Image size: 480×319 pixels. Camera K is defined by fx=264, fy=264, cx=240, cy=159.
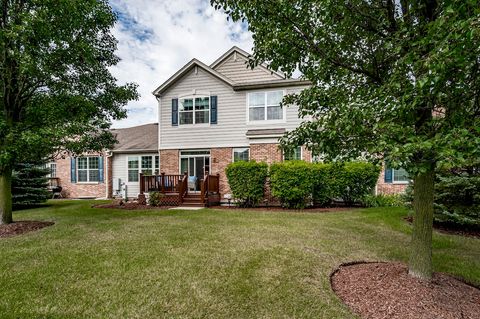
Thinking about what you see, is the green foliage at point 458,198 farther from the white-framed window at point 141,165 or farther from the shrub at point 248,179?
the white-framed window at point 141,165

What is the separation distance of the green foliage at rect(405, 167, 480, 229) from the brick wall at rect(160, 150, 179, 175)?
1156cm

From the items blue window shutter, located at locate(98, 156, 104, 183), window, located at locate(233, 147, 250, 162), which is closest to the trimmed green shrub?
window, located at locate(233, 147, 250, 162)

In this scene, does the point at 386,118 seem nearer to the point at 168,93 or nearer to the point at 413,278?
the point at 413,278

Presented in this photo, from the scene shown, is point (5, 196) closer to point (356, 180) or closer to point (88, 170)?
point (88, 170)

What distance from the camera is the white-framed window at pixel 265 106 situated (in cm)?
1331

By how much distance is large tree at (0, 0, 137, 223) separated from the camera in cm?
674

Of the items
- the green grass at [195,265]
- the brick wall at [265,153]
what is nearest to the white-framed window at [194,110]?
the brick wall at [265,153]

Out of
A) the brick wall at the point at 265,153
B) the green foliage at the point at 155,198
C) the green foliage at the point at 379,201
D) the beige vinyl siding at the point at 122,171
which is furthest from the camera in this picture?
the beige vinyl siding at the point at 122,171

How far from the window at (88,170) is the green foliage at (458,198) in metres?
18.9

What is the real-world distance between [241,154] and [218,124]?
2.03m

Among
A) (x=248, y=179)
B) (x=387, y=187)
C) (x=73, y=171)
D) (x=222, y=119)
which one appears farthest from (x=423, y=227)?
(x=73, y=171)

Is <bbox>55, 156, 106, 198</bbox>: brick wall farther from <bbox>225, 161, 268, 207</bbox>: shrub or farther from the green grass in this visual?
<bbox>225, 161, 268, 207</bbox>: shrub

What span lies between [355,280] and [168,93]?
13282 millimetres

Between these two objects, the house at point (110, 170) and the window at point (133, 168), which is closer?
the house at point (110, 170)
